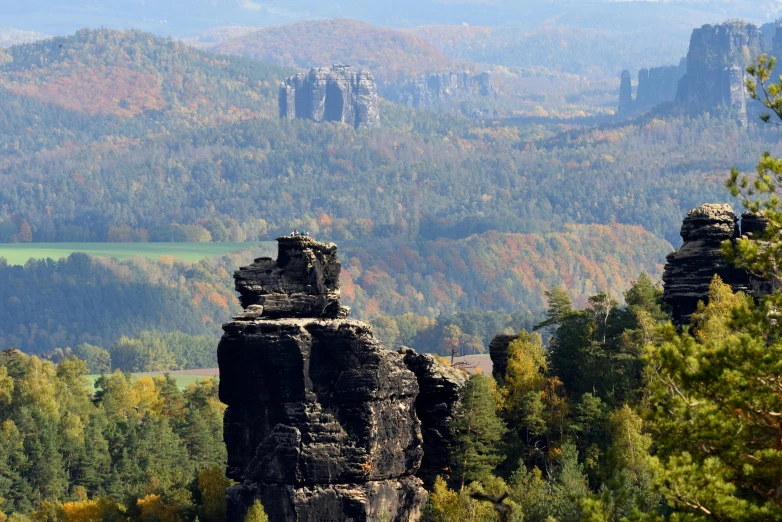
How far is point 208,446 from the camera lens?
11538 cm

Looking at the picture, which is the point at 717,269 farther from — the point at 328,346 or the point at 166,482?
the point at 166,482

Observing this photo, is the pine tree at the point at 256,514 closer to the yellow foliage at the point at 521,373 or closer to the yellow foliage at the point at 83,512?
the yellow foliage at the point at 521,373

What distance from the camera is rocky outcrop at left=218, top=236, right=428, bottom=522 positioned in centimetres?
7394

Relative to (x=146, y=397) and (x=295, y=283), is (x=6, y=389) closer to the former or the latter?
(x=146, y=397)

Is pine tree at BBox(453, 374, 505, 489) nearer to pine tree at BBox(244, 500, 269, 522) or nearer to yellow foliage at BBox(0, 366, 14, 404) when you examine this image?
pine tree at BBox(244, 500, 269, 522)

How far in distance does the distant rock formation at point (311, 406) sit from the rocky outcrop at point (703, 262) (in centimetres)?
1428

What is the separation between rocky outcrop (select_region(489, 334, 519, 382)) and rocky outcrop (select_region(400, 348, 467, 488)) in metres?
7.46

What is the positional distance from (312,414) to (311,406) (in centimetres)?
31

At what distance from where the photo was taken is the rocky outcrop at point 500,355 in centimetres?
8775

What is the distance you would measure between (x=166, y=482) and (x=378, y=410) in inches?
961

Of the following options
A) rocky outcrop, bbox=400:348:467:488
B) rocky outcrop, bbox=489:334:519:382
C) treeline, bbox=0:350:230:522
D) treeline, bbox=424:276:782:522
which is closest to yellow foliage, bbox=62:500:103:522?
treeline, bbox=0:350:230:522

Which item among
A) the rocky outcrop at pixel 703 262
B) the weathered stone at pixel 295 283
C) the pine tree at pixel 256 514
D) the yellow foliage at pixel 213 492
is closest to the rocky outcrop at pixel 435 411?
the weathered stone at pixel 295 283

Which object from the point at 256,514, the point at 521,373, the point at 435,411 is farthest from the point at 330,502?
the point at 521,373

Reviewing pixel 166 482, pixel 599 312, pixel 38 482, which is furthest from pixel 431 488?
pixel 38 482
